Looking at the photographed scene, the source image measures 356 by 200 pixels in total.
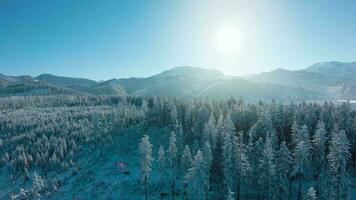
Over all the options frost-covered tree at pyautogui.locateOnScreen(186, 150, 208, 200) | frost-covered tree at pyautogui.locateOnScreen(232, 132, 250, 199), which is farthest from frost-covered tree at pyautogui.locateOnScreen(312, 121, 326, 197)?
frost-covered tree at pyautogui.locateOnScreen(186, 150, 208, 200)

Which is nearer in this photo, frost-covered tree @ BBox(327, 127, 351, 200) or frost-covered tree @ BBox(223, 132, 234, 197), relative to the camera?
frost-covered tree @ BBox(327, 127, 351, 200)

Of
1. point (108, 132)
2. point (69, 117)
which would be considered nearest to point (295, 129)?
point (108, 132)

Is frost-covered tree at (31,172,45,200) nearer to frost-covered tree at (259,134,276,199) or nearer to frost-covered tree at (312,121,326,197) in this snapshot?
frost-covered tree at (259,134,276,199)

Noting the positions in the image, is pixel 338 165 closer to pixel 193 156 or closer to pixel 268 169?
pixel 268 169

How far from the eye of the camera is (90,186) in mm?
75438

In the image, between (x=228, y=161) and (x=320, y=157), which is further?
(x=320, y=157)

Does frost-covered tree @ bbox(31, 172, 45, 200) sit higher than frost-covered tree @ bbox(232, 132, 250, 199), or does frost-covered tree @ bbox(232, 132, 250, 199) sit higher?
frost-covered tree @ bbox(232, 132, 250, 199)

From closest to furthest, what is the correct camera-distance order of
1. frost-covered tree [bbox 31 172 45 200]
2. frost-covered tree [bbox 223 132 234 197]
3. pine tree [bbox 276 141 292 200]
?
1. frost-covered tree [bbox 31 172 45 200]
2. pine tree [bbox 276 141 292 200]
3. frost-covered tree [bbox 223 132 234 197]

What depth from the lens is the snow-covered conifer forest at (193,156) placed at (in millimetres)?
51062

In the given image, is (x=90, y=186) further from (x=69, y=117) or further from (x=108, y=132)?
(x=69, y=117)

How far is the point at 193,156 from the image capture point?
6512cm

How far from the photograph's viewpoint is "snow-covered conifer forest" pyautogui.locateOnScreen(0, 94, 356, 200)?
51062 mm

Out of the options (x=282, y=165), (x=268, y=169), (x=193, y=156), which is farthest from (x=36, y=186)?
(x=282, y=165)

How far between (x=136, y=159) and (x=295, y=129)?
4721 centimetres
